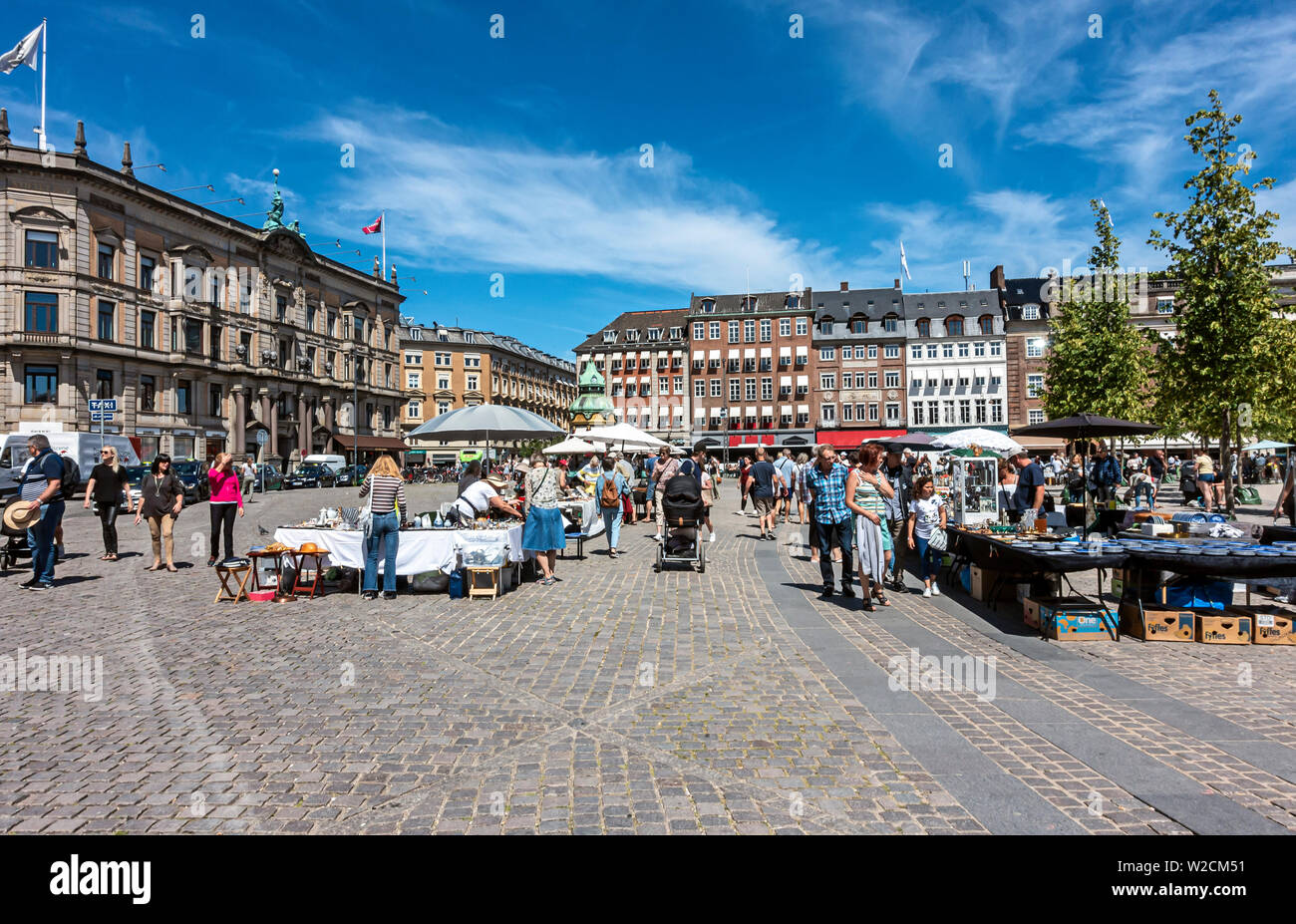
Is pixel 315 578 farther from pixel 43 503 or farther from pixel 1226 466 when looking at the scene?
pixel 1226 466

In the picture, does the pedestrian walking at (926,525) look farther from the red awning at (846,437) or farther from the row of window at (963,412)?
the row of window at (963,412)

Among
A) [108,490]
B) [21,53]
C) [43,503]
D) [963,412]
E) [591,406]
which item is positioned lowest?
[43,503]

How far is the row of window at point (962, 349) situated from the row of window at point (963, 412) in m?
3.99

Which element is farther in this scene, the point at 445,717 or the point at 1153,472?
the point at 1153,472

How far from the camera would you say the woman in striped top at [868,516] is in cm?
886

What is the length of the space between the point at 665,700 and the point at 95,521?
22.8 m

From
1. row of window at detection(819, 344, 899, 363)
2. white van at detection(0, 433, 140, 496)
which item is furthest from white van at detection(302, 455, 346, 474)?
row of window at detection(819, 344, 899, 363)

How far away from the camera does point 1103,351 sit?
1131 inches

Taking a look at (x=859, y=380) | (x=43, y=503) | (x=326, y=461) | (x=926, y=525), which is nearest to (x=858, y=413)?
(x=859, y=380)

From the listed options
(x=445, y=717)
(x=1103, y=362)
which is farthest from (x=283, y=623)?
(x=1103, y=362)

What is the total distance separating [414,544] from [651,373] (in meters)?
65.2

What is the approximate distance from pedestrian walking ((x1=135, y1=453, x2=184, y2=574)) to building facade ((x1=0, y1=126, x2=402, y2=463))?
28664 millimetres
